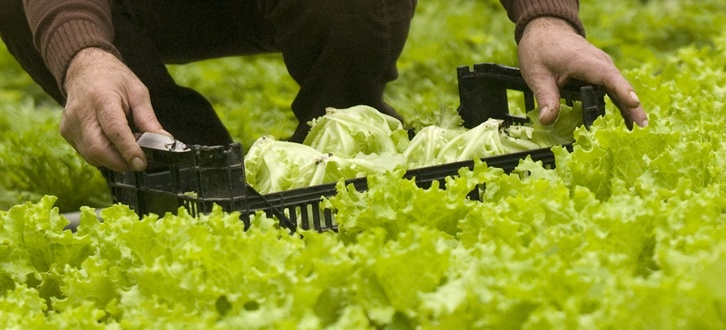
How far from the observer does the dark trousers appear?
3906 millimetres

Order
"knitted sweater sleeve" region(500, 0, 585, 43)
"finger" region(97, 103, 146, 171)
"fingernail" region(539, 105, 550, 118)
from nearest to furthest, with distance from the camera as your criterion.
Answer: "finger" region(97, 103, 146, 171), "fingernail" region(539, 105, 550, 118), "knitted sweater sleeve" region(500, 0, 585, 43)

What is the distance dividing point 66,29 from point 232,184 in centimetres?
92

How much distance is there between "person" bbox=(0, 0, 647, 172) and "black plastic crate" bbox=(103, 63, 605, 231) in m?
0.10

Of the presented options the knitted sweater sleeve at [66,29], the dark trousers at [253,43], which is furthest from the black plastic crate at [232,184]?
the dark trousers at [253,43]

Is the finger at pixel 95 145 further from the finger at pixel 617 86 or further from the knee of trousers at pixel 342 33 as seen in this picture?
the finger at pixel 617 86

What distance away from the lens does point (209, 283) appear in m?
2.14

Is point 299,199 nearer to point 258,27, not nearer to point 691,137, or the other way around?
point 691,137

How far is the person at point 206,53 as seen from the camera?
3016 mm

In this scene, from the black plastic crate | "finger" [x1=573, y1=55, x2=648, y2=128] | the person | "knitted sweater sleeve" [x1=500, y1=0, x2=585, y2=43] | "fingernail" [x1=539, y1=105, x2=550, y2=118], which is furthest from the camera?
"knitted sweater sleeve" [x1=500, y1=0, x2=585, y2=43]

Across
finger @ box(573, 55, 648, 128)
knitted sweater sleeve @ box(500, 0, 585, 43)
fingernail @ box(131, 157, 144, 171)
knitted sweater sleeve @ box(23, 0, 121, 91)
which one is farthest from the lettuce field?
knitted sweater sleeve @ box(23, 0, 121, 91)

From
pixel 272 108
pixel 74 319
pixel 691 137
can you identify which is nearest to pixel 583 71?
pixel 691 137

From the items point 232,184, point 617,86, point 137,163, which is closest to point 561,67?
point 617,86

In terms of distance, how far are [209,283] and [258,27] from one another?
7.45ft

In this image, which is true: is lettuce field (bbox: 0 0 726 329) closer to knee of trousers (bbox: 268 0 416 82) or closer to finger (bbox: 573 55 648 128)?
finger (bbox: 573 55 648 128)
